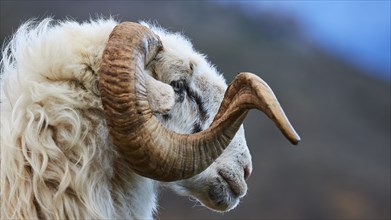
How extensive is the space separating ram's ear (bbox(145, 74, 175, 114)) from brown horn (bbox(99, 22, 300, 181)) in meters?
0.09

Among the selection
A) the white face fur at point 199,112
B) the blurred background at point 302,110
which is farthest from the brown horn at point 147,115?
the blurred background at point 302,110

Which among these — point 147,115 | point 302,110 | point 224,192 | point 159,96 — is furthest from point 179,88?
point 302,110

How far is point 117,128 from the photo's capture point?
2.42 m

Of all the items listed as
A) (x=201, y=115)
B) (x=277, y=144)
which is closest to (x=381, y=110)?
(x=277, y=144)

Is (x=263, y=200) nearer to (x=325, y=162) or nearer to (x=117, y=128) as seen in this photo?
(x=325, y=162)

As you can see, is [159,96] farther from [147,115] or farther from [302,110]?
[302,110]

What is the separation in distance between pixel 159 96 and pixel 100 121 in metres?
0.25

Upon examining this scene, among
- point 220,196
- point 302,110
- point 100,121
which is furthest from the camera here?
point 302,110

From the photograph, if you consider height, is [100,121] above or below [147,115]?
below

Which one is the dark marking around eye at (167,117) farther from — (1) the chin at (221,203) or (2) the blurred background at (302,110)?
(2) the blurred background at (302,110)

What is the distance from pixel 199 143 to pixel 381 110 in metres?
6.26

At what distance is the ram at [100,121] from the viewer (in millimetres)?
2410

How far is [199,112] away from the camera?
2.93 meters

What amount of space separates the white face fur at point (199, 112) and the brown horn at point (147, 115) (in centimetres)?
19
